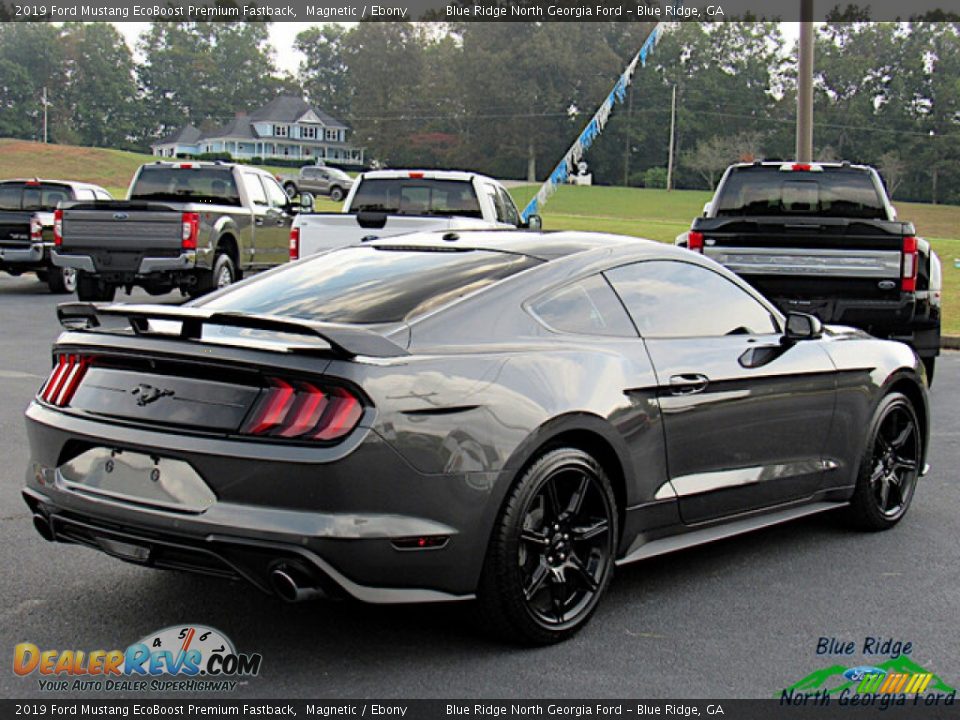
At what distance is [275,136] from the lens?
134625mm

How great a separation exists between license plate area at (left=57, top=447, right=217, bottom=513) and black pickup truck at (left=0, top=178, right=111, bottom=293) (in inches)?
633

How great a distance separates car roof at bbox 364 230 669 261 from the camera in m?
5.35

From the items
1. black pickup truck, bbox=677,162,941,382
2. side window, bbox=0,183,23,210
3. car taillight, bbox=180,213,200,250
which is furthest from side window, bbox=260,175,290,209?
black pickup truck, bbox=677,162,941,382

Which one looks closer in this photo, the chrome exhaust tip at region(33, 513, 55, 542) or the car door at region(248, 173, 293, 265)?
the chrome exhaust tip at region(33, 513, 55, 542)

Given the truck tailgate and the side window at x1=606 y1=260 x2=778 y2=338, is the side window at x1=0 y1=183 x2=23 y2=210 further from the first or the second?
the side window at x1=606 y1=260 x2=778 y2=338

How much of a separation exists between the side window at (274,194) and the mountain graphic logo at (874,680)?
52.6 ft

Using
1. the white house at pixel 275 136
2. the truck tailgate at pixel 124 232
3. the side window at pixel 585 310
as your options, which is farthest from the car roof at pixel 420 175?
the white house at pixel 275 136

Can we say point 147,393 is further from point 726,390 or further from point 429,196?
point 429,196

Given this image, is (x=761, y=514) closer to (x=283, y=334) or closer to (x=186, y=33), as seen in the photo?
(x=283, y=334)

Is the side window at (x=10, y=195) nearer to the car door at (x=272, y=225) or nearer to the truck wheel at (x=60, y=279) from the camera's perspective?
the truck wheel at (x=60, y=279)

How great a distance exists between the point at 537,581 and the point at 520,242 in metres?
1.64

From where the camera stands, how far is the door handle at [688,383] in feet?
16.8

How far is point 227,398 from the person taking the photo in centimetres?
421

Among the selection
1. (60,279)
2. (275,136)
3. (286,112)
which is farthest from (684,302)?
(286,112)
